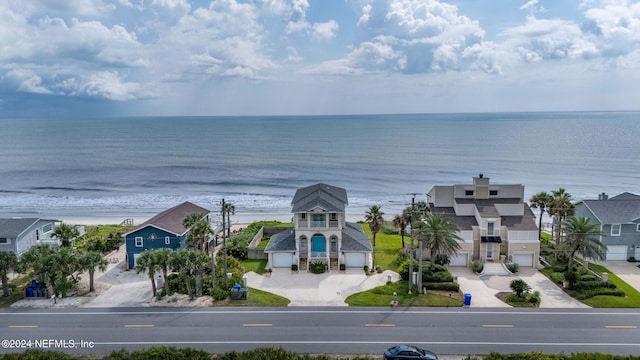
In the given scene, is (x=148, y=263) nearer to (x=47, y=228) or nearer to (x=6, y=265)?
(x=6, y=265)

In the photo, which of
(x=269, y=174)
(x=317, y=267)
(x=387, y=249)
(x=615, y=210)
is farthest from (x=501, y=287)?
(x=269, y=174)

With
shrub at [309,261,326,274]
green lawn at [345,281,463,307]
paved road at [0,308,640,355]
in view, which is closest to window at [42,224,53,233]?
paved road at [0,308,640,355]

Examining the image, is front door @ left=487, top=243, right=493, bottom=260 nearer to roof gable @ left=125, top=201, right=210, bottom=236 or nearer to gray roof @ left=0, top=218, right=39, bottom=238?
roof gable @ left=125, top=201, right=210, bottom=236

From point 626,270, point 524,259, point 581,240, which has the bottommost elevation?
point 626,270

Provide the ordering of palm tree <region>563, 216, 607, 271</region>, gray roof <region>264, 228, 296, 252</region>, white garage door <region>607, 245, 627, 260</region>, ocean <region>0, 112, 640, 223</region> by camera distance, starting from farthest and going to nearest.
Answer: ocean <region>0, 112, 640, 223</region> < white garage door <region>607, 245, 627, 260</region> < gray roof <region>264, 228, 296, 252</region> < palm tree <region>563, 216, 607, 271</region>

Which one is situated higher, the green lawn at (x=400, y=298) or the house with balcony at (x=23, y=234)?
the house with balcony at (x=23, y=234)

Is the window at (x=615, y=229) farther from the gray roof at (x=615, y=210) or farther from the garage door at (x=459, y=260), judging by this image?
the garage door at (x=459, y=260)

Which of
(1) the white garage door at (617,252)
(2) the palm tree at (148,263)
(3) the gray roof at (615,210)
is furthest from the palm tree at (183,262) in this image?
(1) the white garage door at (617,252)
